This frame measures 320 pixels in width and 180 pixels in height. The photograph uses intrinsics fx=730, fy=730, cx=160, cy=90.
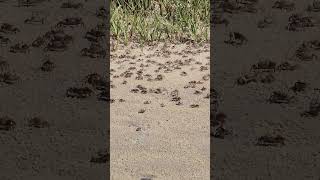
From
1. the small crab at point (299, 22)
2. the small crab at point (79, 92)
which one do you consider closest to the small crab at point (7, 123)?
the small crab at point (79, 92)

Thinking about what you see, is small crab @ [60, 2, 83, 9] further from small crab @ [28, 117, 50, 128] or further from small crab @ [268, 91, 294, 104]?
small crab @ [268, 91, 294, 104]

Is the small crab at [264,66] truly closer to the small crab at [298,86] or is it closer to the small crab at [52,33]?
the small crab at [298,86]

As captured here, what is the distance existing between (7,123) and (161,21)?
3.91 metres

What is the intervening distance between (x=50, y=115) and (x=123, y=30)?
318 centimetres

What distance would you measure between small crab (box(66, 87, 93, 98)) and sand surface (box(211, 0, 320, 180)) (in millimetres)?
1311

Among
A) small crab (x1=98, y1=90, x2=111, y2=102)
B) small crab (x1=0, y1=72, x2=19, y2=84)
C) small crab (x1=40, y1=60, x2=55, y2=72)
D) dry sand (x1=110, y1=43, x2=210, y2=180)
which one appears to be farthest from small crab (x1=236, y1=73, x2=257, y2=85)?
small crab (x1=0, y1=72, x2=19, y2=84)

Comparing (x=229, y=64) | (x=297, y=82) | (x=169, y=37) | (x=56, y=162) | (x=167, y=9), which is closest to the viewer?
(x=56, y=162)

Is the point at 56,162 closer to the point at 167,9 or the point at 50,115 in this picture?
the point at 50,115

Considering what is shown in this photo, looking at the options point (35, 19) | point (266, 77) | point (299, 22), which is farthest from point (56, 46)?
point (299, 22)

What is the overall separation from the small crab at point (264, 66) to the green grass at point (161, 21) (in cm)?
142

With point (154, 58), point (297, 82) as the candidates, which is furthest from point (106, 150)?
point (154, 58)

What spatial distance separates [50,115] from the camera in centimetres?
679

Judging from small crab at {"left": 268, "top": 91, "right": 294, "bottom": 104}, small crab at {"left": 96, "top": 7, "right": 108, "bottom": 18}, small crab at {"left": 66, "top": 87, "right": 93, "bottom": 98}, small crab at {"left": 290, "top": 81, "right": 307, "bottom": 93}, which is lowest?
small crab at {"left": 268, "top": 91, "right": 294, "bottom": 104}

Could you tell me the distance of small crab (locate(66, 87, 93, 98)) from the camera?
7.28m
